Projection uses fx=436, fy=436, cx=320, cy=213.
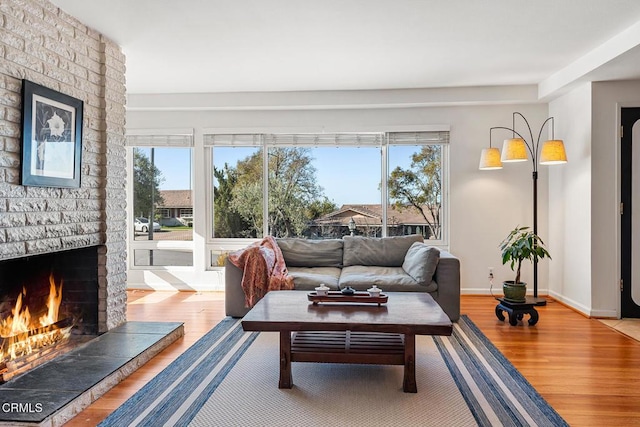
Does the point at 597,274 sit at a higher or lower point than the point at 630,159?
lower

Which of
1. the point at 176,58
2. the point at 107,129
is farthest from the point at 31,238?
the point at 176,58

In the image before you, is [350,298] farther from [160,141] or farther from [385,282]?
[160,141]

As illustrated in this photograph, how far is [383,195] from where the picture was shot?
221 inches

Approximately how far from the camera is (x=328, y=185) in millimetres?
5676

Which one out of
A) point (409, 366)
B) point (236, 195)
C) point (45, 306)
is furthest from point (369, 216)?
point (45, 306)

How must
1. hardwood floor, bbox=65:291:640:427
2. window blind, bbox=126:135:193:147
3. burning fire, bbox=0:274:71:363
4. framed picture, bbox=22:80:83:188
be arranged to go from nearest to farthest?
hardwood floor, bbox=65:291:640:427 → framed picture, bbox=22:80:83:188 → burning fire, bbox=0:274:71:363 → window blind, bbox=126:135:193:147

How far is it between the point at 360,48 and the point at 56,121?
2.49 m

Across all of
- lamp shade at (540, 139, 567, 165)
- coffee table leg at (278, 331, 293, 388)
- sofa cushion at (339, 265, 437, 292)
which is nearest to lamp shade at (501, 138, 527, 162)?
lamp shade at (540, 139, 567, 165)

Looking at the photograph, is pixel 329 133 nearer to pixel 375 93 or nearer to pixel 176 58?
pixel 375 93

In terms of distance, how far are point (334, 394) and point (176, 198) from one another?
4.02 m

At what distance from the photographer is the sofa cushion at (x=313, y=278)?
414cm

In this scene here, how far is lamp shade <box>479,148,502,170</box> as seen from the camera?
4910 millimetres

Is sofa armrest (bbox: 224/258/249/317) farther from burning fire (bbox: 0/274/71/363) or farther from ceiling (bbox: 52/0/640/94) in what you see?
ceiling (bbox: 52/0/640/94)

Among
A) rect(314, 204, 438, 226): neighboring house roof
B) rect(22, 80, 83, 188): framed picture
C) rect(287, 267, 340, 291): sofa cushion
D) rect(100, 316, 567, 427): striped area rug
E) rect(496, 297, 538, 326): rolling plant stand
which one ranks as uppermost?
rect(22, 80, 83, 188): framed picture
